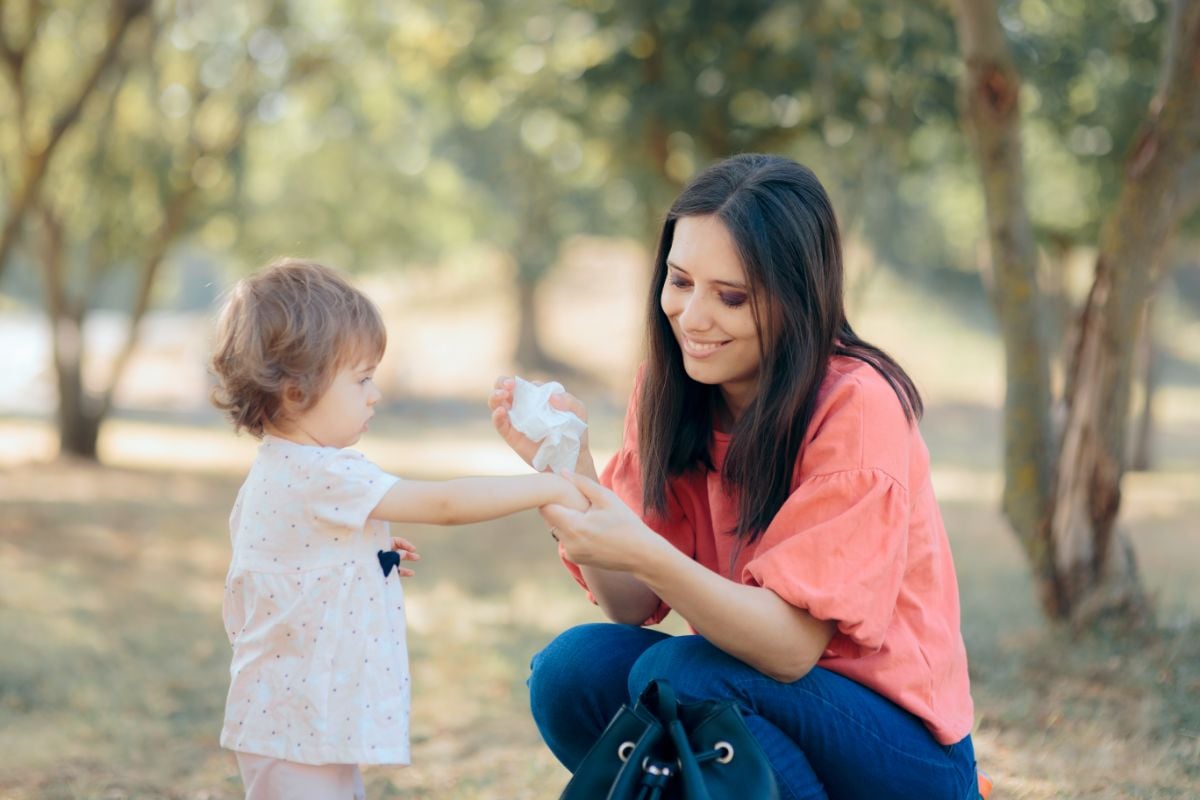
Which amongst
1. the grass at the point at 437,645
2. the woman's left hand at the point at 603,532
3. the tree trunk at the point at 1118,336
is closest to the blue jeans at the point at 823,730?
the woman's left hand at the point at 603,532

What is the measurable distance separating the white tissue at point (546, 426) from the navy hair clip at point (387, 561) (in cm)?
33

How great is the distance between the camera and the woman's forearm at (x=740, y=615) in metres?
2.15

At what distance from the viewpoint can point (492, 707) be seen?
4.78m

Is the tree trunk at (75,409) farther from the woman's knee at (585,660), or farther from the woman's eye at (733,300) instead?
the woman's eye at (733,300)

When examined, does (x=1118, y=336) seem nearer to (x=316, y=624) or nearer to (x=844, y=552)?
(x=844, y=552)

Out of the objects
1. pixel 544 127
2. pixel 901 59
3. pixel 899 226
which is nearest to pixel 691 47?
pixel 901 59

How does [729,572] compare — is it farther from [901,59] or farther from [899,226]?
[899,226]

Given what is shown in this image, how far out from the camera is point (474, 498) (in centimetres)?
232

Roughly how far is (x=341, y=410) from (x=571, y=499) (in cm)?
53

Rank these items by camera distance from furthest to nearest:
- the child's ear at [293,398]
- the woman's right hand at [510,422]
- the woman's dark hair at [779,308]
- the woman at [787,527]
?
the woman's right hand at [510,422] < the child's ear at [293,398] < the woman's dark hair at [779,308] < the woman at [787,527]

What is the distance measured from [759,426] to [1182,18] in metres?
3.23

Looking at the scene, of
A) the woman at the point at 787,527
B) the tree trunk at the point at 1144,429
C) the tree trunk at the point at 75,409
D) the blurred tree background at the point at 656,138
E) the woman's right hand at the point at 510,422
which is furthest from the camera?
the tree trunk at the point at 1144,429

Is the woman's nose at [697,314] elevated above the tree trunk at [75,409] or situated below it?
above

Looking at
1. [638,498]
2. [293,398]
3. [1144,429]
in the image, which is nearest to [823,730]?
[638,498]
